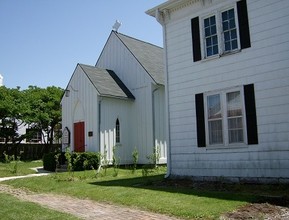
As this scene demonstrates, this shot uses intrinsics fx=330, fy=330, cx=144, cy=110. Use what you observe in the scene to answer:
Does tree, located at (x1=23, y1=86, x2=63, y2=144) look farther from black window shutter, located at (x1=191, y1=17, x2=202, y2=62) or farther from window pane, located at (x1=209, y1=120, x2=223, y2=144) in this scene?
window pane, located at (x1=209, y1=120, x2=223, y2=144)

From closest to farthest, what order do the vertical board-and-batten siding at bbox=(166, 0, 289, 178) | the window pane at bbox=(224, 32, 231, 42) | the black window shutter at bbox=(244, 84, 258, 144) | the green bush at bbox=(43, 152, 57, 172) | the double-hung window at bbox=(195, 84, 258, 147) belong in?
the vertical board-and-batten siding at bbox=(166, 0, 289, 178), the black window shutter at bbox=(244, 84, 258, 144), the double-hung window at bbox=(195, 84, 258, 147), the window pane at bbox=(224, 32, 231, 42), the green bush at bbox=(43, 152, 57, 172)

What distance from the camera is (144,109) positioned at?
20344 millimetres

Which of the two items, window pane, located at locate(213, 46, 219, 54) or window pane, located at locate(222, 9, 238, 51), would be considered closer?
window pane, located at locate(222, 9, 238, 51)

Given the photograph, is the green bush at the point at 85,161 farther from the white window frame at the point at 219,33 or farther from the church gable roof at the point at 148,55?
the white window frame at the point at 219,33

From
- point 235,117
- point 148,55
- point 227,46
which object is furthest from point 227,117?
point 148,55

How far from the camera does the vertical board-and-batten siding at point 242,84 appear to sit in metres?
10.1

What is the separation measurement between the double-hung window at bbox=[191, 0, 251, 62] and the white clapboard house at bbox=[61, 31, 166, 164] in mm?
7617

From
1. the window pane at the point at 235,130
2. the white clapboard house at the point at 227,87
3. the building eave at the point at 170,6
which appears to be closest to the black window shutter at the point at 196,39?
the white clapboard house at the point at 227,87

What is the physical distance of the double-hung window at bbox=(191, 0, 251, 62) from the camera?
36.4 ft

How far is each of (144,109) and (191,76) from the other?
26.5 feet

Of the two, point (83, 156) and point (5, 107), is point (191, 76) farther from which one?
point (5, 107)

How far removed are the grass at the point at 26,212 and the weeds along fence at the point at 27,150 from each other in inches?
896

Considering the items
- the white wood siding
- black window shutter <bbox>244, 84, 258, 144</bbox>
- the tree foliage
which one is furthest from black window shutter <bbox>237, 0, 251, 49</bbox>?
the tree foliage

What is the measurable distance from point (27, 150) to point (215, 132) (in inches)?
1011
